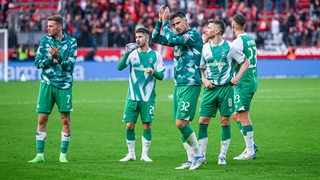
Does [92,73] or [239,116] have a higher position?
[239,116]

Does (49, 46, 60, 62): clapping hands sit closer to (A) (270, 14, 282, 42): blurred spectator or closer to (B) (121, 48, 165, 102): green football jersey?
(B) (121, 48, 165, 102): green football jersey

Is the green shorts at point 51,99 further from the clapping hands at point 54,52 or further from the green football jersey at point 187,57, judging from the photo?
the green football jersey at point 187,57

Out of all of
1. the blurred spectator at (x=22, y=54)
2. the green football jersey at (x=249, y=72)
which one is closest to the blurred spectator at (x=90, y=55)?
the blurred spectator at (x=22, y=54)

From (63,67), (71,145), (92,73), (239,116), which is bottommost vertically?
(92,73)

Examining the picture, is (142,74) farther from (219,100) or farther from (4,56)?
(4,56)

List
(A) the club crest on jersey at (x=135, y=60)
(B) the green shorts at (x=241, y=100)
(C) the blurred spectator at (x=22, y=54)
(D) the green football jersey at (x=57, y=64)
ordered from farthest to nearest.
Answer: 1. (C) the blurred spectator at (x=22, y=54)
2. (B) the green shorts at (x=241, y=100)
3. (A) the club crest on jersey at (x=135, y=60)
4. (D) the green football jersey at (x=57, y=64)

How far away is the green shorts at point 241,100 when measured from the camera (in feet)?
46.8

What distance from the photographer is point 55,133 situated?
1814cm

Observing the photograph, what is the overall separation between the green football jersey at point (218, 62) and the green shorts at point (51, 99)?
2.39 m

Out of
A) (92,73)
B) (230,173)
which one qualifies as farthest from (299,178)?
(92,73)

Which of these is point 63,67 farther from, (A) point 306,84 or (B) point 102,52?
(B) point 102,52

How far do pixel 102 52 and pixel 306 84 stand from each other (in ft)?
34.2

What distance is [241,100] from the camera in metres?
14.3

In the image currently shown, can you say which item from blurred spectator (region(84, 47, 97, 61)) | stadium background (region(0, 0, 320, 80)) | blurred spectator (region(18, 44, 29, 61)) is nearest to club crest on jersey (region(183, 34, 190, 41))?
stadium background (region(0, 0, 320, 80))
